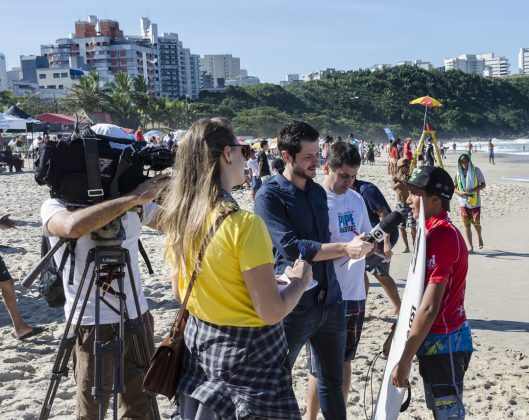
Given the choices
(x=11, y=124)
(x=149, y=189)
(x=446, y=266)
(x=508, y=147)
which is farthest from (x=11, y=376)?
(x=508, y=147)

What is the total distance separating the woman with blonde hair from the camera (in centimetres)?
211

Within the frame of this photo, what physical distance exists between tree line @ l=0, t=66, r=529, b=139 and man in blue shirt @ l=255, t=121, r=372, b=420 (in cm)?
6201

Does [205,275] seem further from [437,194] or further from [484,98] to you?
[484,98]

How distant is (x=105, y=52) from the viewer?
14688cm

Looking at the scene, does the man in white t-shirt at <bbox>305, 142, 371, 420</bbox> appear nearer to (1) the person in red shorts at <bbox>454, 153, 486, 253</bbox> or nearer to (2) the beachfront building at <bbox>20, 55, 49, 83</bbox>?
(1) the person in red shorts at <bbox>454, 153, 486, 253</bbox>

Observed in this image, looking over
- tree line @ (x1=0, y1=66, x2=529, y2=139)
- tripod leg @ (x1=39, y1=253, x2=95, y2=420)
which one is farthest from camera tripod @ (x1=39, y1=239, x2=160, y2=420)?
tree line @ (x1=0, y1=66, x2=529, y2=139)

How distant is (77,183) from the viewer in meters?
2.57

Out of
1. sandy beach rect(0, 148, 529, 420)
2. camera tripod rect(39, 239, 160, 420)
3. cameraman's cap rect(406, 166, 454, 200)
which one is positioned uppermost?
cameraman's cap rect(406, 166, 454, 200)

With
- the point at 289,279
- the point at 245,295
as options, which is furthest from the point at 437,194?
the point at 245,295

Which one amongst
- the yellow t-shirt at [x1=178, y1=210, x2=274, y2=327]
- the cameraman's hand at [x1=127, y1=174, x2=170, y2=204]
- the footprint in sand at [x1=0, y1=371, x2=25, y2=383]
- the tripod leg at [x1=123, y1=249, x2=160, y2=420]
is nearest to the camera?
the yellow t-shirt at [x1=178, y1=210, x2=274, y2=327]

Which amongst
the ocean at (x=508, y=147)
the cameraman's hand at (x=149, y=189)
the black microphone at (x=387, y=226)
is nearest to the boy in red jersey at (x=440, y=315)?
the black microphone at (x=387, y=226)

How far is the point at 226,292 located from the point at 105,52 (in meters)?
154

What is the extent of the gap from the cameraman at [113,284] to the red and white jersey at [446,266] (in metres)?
1.23

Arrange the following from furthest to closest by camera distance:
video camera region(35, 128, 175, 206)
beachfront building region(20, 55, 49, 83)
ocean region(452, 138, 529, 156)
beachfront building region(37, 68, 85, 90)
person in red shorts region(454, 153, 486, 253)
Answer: beachfront building region(20, 55, 49, 83), beachfront building region(37, 68, 85, 90), ocean region(452, 138, 529, 156), person in red shorts region(454, 153, 486, 253), video camera region(35, 128, 175, 206)
